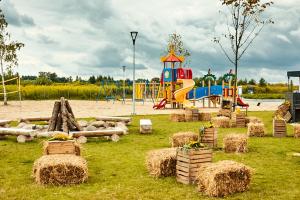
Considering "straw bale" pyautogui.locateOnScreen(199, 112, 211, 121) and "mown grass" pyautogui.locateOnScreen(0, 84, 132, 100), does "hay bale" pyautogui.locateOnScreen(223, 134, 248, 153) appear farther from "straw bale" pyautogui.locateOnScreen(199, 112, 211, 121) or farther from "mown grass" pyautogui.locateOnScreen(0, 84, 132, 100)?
"mown grass" pyautogui.locateOnScreen(0, 84, 132, 100)

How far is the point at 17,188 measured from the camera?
8.94 m

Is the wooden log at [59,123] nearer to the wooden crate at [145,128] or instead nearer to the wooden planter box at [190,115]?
the wooden crate at [145,128]

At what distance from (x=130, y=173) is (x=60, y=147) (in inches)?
72.5

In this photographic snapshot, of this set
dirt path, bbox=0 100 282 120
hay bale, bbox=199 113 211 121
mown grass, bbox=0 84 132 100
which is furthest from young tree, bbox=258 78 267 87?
hay bale, bbox=199 113 211 121

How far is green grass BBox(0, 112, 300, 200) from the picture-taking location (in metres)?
8.38

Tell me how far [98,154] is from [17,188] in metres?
4.37

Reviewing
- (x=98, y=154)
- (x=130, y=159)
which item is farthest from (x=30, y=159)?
(x=130, y=159)

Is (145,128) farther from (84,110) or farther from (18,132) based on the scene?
(84,110)

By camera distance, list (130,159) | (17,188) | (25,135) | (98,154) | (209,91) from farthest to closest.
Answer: (209,91), (25,135), (98,154), (130,159), (17,188)

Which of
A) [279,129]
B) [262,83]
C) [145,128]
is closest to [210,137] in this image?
[279,129]

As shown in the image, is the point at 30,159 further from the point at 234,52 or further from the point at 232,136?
the point at 234,52

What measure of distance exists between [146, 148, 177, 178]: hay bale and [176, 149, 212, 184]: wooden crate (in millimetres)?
385

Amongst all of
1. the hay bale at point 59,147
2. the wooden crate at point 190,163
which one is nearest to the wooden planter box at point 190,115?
the hay bale at point 59,147

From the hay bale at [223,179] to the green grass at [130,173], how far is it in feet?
0.53
